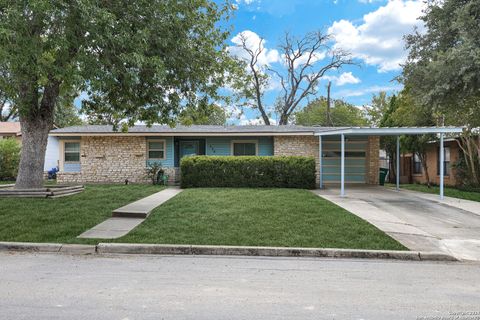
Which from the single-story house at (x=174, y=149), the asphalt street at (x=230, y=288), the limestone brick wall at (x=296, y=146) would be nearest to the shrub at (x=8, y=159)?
the single-story house at (x=174, y=149)

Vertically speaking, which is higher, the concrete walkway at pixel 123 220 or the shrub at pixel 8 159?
the shrub at pixel 8 159

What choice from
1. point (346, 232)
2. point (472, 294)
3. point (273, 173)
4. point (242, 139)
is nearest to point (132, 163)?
point (242, 139)

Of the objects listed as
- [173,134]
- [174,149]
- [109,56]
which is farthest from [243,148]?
[109,56]

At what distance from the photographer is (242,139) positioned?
19109 millimetres

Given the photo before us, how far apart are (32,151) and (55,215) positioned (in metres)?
4.07

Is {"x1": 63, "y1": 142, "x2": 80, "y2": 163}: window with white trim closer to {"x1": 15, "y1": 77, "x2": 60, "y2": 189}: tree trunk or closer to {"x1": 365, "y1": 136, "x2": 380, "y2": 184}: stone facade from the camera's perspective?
{"x1": 15, "y1": 77, "x2": 60, "y2": 189}: tree trunk

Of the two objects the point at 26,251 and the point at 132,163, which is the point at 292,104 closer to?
the point at 132,163

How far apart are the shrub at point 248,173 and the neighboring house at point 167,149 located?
9.05ft

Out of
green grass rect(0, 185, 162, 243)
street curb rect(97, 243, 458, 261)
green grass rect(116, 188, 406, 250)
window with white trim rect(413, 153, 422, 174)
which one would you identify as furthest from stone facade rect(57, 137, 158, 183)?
window with white trim rect(413, 153, 422, 174)

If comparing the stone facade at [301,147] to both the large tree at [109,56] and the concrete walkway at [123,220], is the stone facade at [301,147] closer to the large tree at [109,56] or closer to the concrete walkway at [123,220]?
the large tree at [109,56]

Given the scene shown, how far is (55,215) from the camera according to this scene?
8.80 m

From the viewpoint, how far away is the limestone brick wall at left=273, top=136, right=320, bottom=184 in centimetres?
1831

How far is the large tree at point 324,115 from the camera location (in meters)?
41.4

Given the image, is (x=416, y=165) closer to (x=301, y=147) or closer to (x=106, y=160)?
(x=301, y=147)
